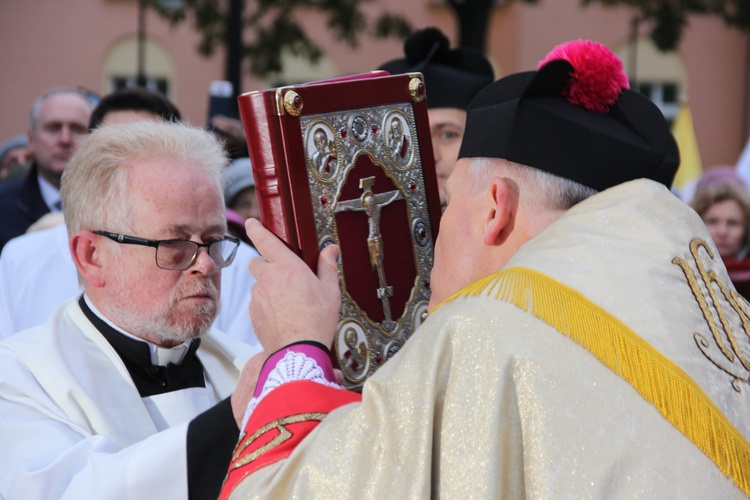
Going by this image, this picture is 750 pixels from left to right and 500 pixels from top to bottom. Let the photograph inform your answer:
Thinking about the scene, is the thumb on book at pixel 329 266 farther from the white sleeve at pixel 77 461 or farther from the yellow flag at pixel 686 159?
the yellow flag at pixel 686 159

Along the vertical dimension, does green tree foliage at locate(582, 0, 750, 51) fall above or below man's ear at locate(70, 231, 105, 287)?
below

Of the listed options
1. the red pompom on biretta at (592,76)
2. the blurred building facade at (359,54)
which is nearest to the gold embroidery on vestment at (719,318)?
the red pompom on biretta at (592,76)

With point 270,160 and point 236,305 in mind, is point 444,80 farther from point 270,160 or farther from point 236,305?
point 270,160

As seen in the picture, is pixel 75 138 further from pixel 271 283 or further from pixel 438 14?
pixel 438 14

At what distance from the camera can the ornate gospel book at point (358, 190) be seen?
2617 millimetres

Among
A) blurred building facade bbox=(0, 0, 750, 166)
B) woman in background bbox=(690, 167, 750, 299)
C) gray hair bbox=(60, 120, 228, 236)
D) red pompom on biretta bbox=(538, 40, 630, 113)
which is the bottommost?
blurred building facade bbox=(0, 0, 750, 166)

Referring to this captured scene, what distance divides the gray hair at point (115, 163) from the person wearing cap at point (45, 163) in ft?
9.42

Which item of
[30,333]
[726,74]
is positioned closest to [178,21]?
[726,74]

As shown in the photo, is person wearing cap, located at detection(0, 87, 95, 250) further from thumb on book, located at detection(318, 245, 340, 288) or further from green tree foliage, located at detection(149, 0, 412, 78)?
green tree foliage, located at detection(149, 0, 412, 78)

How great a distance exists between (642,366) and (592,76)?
2.33ft

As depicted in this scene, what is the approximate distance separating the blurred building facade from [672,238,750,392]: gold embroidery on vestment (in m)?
20.4

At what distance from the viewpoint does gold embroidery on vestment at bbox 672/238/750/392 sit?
217cm

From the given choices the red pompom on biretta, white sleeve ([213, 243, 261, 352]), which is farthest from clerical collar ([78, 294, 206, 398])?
the red pompom on biretta

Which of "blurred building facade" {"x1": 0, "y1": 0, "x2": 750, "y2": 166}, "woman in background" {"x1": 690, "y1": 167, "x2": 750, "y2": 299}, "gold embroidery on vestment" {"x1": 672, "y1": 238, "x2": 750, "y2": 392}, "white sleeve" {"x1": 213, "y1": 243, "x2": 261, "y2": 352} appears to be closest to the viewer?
"gold embroidery on vestment" {"x1": 672, "y1": 238, "x2": 750, "y2": 392}
